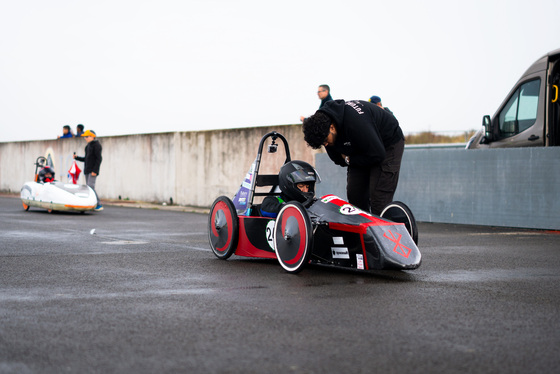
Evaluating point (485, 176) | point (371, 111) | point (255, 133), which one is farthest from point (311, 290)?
point (255, 133)

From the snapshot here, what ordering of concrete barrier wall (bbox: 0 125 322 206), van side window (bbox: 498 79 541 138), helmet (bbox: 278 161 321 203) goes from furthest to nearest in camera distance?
1. concrete barrier wall (bbox: 0 125 322 206)
2. van side window (bbox: 498 79 541 138)
3. helmet (bbox: 278 161 321 203)

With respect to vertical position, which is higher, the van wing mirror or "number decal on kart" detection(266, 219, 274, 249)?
the van wing mirror

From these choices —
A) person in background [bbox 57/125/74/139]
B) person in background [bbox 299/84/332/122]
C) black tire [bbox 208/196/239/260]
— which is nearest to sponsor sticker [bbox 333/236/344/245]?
black tire [bbox 208/196/239/260]

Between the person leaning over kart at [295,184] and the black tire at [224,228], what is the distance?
0.48 metres

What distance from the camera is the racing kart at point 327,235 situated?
5898 mm

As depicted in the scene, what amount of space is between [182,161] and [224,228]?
13.5 m

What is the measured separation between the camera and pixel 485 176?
12.9 m

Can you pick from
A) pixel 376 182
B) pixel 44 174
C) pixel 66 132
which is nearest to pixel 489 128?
pixel 376 182

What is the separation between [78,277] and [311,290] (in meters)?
2.04

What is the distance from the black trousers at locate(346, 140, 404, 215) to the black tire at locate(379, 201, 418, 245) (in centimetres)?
13

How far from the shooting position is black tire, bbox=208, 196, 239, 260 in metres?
7.23

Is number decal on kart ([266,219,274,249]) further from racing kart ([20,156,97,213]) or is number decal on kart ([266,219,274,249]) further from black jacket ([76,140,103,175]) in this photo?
black jacket ([76,140,103,175])

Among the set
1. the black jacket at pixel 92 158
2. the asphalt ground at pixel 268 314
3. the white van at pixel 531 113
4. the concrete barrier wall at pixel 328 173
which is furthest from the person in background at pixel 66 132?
the asphalt ground at pixel 268 314

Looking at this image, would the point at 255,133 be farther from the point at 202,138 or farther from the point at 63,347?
the point at 63,347
